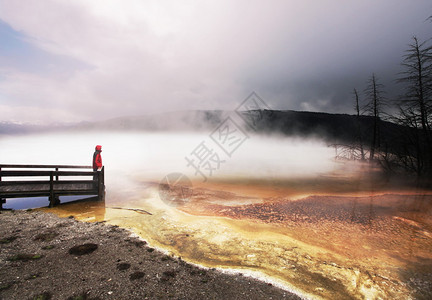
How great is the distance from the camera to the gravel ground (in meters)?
3.73

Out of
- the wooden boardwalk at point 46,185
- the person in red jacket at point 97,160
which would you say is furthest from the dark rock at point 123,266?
the person in red jacket at point 97,160

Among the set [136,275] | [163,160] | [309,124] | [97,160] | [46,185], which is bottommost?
[136,275]

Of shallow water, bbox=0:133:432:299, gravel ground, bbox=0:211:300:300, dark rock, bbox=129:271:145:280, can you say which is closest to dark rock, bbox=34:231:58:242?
gravel ground, bbox=0:211:300:300

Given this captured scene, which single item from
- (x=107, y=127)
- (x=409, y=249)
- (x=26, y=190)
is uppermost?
(x=107, y=127)

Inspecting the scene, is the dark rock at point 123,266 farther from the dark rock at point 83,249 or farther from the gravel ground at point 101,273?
the dark rock at point 83,249

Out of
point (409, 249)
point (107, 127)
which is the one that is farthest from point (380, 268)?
point (107, 127)

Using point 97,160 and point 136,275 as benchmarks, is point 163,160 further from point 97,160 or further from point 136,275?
point 136,275

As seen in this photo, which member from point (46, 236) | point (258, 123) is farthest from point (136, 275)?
point (258, 123)

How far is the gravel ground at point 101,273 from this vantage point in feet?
12.2

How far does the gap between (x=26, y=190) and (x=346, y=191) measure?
16.1 metres

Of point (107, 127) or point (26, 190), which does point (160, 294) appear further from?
point (107, 127)

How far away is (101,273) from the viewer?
4.21 meters

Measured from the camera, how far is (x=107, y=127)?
4257 inches

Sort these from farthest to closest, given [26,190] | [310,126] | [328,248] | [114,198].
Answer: [310,126] → [114,198] → [26,190] → [328,248]
